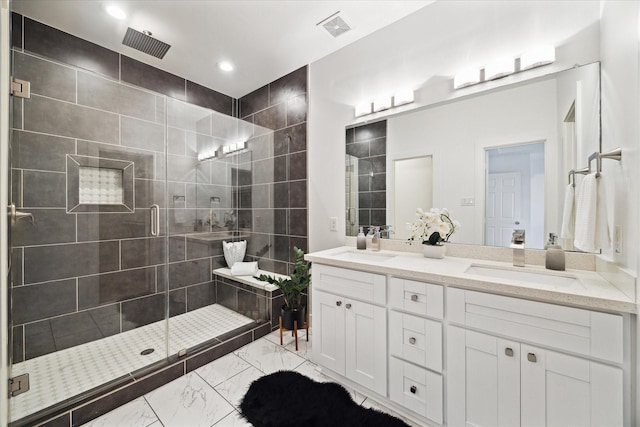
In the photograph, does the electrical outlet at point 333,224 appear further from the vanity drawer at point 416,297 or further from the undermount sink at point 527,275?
the undermount sink at point 527,275

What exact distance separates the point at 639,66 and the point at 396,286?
4.34ft

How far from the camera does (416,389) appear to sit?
1.39 m

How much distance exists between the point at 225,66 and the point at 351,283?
2513 millimetres

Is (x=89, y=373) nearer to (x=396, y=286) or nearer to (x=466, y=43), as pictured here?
(x=396, y=286)

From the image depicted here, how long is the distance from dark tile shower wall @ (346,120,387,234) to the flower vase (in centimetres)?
46

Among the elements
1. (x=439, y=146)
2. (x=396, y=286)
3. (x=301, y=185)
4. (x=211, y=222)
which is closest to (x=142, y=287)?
(x=211, y=222)

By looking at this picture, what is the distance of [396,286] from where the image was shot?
1469mm

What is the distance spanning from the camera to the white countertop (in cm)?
97

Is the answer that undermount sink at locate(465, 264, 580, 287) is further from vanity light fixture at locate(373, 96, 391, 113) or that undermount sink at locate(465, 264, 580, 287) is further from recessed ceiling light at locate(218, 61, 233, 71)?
recessed ceiling light at locate(218, 61, 233, 71)

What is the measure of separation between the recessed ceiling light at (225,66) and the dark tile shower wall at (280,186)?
50 cm

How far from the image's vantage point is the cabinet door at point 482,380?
1.13m

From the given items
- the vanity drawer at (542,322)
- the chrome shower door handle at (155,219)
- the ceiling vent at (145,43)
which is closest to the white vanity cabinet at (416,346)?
the vanity drawer at (542,322)

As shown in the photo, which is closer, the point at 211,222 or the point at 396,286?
the point at 396,286

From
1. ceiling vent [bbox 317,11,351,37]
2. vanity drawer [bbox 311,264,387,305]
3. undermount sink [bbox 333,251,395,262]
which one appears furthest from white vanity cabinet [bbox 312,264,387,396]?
ceiling vent [bbox 317,11,351,37]
